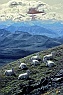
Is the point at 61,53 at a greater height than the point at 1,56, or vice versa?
the point at 61,53

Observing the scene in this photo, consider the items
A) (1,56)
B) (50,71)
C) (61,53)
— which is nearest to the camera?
(50,71)

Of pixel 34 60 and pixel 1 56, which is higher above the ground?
pixel 34 60

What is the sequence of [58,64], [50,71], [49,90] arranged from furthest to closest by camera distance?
1. [58,64]
2. [50,71]
3. [49,90]

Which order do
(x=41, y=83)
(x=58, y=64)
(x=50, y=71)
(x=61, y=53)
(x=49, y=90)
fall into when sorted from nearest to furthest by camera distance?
(x=49, y=90)
(x=41, y=83)
(x=50, y=71)
(x=58, y=64)
(x=61, y=53)

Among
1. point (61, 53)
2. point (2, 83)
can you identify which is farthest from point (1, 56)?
point (2, 83)

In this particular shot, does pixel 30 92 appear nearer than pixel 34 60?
Yes

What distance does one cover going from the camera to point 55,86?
34.9 metres

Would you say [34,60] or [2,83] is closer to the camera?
[2,83]

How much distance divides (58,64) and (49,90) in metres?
8.86

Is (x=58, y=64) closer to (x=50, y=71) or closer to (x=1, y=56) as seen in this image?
(x=50, y=71)

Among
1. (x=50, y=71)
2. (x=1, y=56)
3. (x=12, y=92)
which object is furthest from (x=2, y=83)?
(x=1, y=56)

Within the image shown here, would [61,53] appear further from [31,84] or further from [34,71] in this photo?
[31,84]

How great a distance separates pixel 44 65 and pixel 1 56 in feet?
377

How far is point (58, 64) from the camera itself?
139 feet
